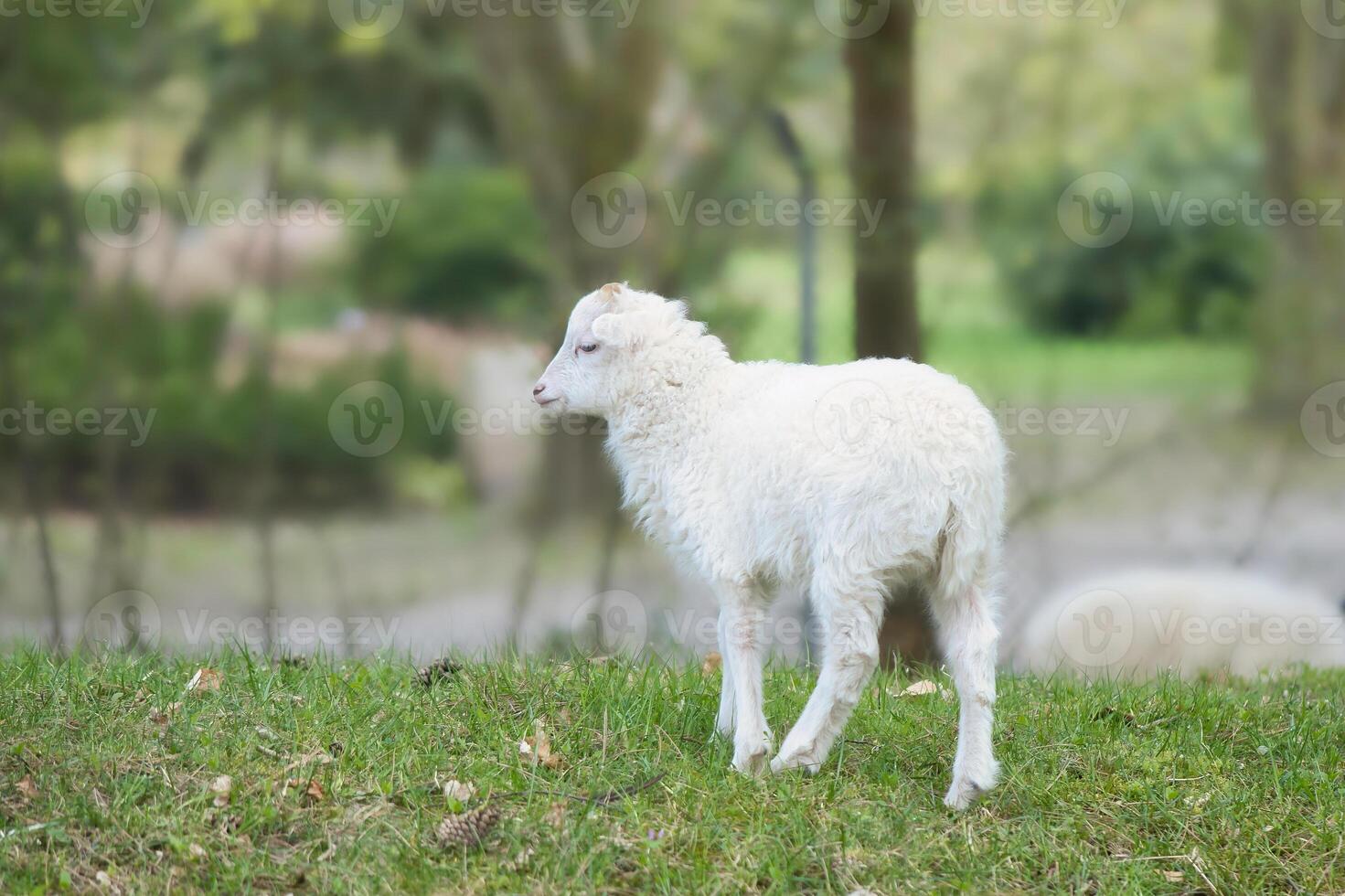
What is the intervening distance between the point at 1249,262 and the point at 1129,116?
53.2 inches

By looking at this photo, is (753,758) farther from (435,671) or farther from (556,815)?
(435,671)

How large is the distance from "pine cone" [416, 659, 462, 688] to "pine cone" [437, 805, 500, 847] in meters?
1.11

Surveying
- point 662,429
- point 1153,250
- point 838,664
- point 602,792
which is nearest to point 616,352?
point 662,429

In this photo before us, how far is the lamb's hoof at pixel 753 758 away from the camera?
3717mm

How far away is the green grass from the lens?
3266 millimetres

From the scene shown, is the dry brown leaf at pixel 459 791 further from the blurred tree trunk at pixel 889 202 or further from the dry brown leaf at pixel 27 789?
the blurred tree trunk at pixel 889 202

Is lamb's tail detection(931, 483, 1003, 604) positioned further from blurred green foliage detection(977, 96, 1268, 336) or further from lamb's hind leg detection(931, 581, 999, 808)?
blurred green foliage detection(977, 96, 1268, 336)

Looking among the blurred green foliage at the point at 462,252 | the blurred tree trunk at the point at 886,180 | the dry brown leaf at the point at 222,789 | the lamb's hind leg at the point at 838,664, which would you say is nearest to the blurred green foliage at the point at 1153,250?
the blurred tree trunk at the point at 886,180

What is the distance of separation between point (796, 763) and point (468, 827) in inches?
37.8

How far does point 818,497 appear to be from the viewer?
11.9 feet

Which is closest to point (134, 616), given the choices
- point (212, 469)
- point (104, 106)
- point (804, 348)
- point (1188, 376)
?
point (212, 469)

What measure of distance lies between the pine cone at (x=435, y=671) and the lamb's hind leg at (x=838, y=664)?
1.36 m

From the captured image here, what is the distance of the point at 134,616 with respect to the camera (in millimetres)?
8625

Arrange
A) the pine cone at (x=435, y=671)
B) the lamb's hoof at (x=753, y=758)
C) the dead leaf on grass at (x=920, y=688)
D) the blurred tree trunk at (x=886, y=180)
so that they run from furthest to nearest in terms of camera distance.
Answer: the blurred tree trunk at (x=886, y=180) → the dead leaf on grass at (x=920, y=688) → the pine cone at (x=435, y=671) → the lamb's hoof at (x=753, y=758)
